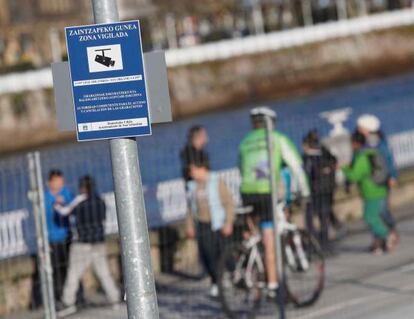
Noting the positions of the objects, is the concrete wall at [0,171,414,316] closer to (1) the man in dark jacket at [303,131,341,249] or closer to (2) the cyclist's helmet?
(1) the man in dark jacket at [303,131,341,249]

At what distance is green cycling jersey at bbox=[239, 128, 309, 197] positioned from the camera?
10.9m

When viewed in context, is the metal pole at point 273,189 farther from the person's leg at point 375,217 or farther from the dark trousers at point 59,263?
the person's leg at point 375,217

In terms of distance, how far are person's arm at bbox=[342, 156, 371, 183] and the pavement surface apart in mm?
707

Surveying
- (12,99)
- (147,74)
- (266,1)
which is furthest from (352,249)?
(266,1)

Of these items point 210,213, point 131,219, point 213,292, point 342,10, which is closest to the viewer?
point 131,219

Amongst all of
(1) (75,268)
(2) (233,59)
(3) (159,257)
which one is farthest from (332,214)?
(2) (233,59)

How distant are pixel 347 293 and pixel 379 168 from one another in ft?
7.70

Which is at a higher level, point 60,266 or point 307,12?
point 307,12

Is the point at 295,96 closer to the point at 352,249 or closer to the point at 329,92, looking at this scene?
the point at 329,92

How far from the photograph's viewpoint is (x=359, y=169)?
1376cm

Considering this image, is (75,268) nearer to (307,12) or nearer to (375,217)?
(375,217)

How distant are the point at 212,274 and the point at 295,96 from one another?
58368mm

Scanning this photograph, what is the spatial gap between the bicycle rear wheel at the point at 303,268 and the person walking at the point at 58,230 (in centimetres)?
165

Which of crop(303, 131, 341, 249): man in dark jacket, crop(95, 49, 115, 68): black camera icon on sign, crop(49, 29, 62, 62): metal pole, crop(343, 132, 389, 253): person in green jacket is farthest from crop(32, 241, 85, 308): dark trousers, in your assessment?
crop(49, 29, 62, 62): metal pole
